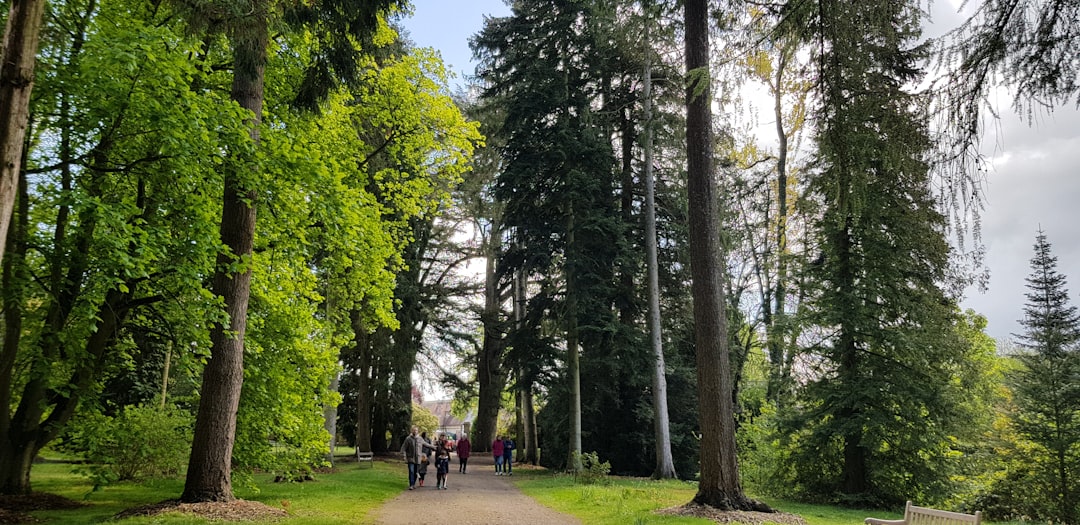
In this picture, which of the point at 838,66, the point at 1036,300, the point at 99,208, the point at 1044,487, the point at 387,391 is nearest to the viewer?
the point at 838,66

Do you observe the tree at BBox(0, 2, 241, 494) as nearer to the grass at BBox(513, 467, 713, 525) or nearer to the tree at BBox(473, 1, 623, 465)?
the grass at BBox(513, 467, 713, 525)

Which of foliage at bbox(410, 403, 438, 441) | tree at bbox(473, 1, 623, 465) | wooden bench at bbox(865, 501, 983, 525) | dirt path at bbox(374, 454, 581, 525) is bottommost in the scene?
foliage at bbox(410, 403, 438, 441)

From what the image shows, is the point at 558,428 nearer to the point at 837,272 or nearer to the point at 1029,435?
the point at 837,272

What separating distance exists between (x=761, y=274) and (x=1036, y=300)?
9239mm

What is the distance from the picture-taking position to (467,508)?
12.0m

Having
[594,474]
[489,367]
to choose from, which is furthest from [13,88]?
[489,367]

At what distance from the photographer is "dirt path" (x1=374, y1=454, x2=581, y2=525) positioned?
10.3 meters

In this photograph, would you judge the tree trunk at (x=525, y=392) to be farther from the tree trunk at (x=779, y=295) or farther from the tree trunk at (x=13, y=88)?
the tree trunk at (x=13, y=88)

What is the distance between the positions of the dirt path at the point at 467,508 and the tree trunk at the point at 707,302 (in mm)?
2531

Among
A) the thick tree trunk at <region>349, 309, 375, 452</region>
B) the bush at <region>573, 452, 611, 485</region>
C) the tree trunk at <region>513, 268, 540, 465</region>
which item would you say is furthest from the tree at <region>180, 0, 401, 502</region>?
the thick tree trunk at <region>349, 309, 375, 452</region>

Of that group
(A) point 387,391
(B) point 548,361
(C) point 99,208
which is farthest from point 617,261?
(C) point 99,208

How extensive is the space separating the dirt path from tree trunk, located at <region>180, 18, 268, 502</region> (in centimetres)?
260

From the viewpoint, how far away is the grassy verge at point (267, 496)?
9172 mm

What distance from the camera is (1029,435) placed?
16500mm
